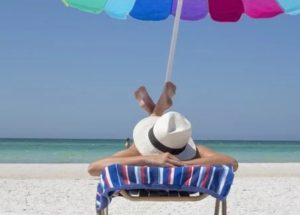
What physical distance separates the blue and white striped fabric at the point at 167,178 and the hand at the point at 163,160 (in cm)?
5

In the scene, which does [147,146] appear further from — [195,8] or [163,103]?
[195,8]

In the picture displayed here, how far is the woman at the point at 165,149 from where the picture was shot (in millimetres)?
3111

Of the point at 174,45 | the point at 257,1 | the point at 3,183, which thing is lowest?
the point at 3,183

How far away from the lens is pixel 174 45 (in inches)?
170

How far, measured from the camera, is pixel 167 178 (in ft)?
9.90

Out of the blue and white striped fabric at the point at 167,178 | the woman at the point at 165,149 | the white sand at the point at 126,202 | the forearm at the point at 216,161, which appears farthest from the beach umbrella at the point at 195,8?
the white sand at the point at 126,202

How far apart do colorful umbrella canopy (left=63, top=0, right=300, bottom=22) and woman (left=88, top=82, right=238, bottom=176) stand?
1.29m

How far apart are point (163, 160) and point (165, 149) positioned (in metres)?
0.26

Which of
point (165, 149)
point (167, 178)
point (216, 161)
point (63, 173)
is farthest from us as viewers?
point (63, 173)

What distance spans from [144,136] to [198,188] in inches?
22.1

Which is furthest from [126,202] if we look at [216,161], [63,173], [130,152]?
[63,173]

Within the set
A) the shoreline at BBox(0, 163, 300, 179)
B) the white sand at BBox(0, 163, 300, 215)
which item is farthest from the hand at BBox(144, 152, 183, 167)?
the shoreline at BBox(0, 163, 300, 179)

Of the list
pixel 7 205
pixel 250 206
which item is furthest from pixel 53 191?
pixel 250 206

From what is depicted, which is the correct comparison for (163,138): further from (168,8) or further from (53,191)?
(53,191)
